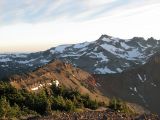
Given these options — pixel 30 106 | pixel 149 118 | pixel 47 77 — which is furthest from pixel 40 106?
pixel 47 77

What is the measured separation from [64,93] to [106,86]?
110355 millimetres

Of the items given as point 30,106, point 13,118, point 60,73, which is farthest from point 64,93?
point 60,73

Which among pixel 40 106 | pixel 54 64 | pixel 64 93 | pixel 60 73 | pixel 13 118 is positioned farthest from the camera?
pixel 54 64

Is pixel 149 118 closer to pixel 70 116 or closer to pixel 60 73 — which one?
pixel 70 116

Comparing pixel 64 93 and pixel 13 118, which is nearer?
pixel 13 118

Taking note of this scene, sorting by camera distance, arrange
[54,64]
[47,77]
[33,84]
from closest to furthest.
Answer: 1. [33,84]
2. [47,77]
3. [54,64]

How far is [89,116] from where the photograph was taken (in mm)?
46531

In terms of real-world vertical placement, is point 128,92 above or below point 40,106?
below

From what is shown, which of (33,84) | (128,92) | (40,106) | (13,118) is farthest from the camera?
(128,92)

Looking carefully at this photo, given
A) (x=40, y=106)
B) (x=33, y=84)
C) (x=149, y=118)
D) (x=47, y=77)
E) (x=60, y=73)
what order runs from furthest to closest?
(x=60, y=73) → (x=47, y=77) → (x=33, y=84) → (x=40, y=106) → (x=149, y=118)

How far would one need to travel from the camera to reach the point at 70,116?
154 feet

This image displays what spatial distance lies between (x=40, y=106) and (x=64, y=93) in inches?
854

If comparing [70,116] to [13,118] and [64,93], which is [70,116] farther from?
[64,93]

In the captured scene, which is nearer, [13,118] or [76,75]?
[13,118]
